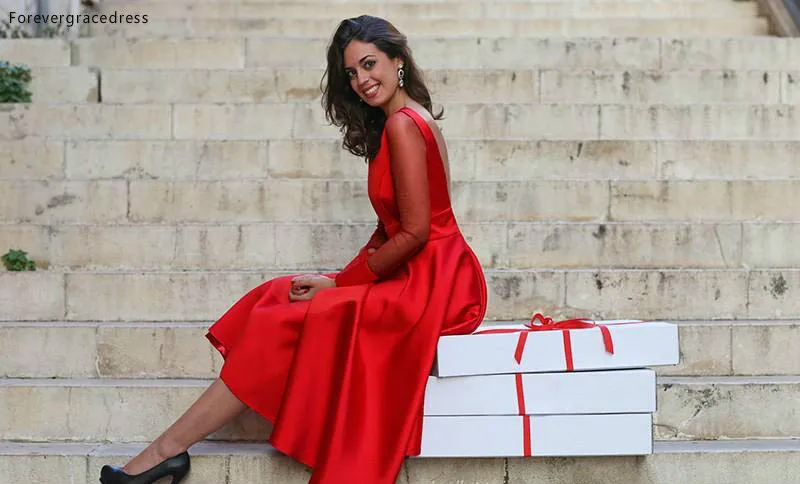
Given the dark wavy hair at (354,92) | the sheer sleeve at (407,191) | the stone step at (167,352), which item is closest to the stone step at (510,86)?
the stone step at (167,352)

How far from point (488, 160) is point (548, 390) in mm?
2353

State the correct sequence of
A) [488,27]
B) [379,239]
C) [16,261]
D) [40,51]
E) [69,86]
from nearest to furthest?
[379,239] < [16,261] < [69,86] < [40,51] < [488,27]

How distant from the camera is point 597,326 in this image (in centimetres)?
362

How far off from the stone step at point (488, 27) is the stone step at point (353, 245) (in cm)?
352

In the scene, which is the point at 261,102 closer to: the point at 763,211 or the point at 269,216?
the point at 269,216

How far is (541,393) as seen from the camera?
3.63m

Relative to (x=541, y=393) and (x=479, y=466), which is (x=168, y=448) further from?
(x=541, y=393)

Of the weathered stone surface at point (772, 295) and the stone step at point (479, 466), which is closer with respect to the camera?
the stone step at point (479, 466)

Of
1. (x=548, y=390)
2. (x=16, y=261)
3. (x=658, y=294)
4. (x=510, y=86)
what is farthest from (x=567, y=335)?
(x=510, y=86)

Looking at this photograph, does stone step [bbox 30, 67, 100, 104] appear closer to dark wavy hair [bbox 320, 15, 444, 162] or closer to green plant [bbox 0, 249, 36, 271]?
green plant [bbox 0, 249, 36, 271]

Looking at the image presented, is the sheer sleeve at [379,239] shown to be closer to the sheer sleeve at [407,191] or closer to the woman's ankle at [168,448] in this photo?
the sheer sleeve at [407,191]

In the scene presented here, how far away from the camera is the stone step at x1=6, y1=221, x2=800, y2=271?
5090 millimetres

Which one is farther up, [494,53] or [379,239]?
[494,53]

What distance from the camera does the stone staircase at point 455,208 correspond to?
415 centimetres
